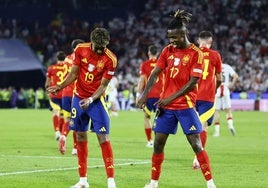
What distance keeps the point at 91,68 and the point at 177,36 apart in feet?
5.51

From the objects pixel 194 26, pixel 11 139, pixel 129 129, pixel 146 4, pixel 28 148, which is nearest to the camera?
pixel 28 148

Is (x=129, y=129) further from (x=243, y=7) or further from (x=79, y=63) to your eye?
(x=243, y=7)

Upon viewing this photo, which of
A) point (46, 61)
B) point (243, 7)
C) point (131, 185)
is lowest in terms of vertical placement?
point (46, 61)

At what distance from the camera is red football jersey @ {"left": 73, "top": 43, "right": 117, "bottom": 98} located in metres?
15.0

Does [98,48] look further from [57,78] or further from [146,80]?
[57,78]

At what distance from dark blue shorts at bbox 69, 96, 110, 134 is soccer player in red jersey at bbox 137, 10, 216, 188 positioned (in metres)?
0.91

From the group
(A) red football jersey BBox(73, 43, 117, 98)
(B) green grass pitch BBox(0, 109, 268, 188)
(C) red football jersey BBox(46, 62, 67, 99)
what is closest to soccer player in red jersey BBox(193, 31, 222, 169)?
(B) green grass pitch BBox(0, 109, 268, 188)

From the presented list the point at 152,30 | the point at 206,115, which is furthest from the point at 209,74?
the point at 152,30

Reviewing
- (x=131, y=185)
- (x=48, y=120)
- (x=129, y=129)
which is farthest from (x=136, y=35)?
(x=131, y=185)

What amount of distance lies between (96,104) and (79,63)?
2.41 ft

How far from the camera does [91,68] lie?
15.0 m

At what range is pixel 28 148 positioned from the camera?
24078 millimetres

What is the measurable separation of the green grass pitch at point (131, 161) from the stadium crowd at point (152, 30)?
85.4 feet

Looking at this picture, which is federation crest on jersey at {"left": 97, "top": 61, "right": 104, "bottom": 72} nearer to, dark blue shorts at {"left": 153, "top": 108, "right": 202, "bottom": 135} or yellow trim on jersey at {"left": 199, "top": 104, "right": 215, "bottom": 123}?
dark blue shorts at {"left": 153, "top": 108, "right": 202, "bottom": 135}
